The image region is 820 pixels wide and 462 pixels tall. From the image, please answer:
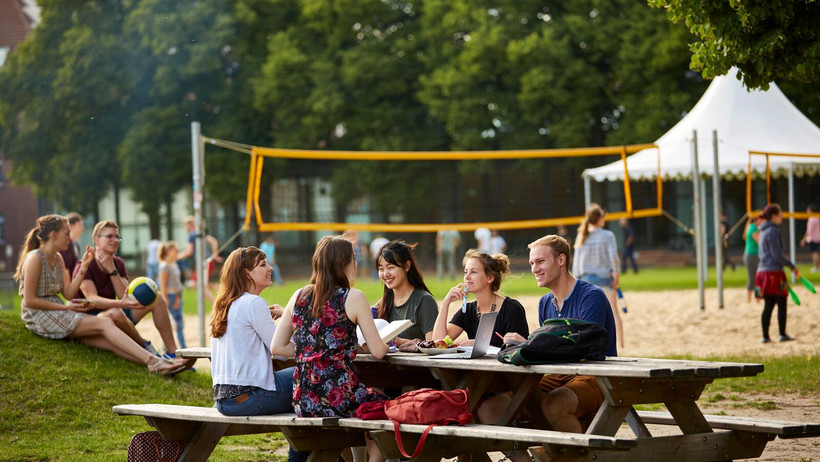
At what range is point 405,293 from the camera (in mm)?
6582

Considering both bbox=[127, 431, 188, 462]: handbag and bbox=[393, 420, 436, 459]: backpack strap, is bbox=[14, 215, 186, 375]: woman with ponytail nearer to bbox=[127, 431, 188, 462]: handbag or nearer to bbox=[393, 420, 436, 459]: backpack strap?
bbox=[127, 431, 188, 462]: handbag

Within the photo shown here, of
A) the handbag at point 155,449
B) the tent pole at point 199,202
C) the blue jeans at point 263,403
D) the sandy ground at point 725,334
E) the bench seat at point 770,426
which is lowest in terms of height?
the sandy ground at point 725,334

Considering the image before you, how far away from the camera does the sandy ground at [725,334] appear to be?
8.09 metres

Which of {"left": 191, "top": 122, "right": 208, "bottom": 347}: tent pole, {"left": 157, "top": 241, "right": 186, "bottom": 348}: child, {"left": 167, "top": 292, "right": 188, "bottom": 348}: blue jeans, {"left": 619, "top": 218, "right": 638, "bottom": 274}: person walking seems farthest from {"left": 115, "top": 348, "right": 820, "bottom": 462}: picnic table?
{"left": 619, "top": 218, "right": 638, "bottom": 274}: person walking

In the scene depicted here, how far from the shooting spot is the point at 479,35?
33062 millimetres

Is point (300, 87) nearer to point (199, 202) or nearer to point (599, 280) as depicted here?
point (199, 202)

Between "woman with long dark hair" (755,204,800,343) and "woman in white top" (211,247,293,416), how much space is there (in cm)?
768

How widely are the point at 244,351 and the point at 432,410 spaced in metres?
1.14

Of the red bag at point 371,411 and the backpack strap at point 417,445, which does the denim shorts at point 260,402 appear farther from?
the backpack strap at point 417,445

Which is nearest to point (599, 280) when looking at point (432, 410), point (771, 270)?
point (771, 270)

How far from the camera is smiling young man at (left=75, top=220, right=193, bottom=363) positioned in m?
9.27

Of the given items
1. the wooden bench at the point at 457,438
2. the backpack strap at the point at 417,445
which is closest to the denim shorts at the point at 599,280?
the wooden bench at the point at 457,438

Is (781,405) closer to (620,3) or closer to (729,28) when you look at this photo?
(729,28)

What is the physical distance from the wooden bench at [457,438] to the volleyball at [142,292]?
15.0 ft
